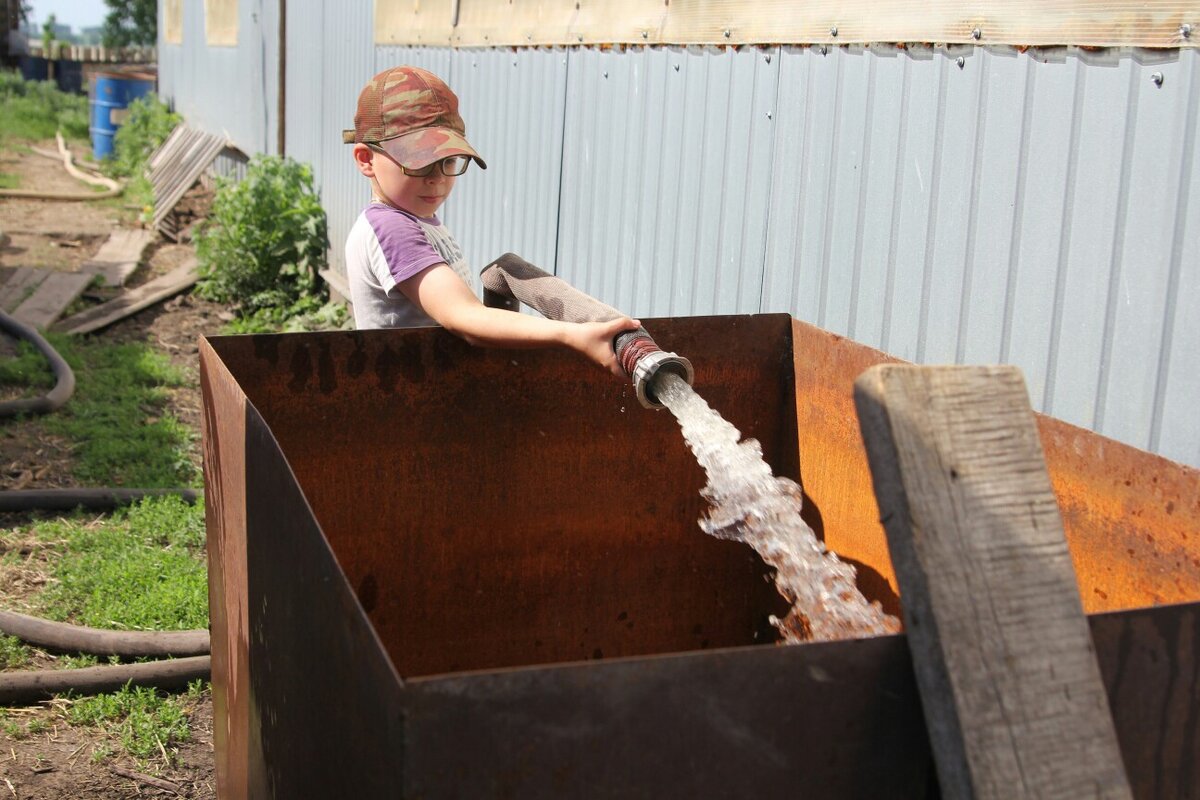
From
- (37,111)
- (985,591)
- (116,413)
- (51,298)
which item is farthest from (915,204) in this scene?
(37,111)

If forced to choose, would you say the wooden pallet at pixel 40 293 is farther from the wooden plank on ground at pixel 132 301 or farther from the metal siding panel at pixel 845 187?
the metal siding panel at pixel 845 187

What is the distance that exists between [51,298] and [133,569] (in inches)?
215

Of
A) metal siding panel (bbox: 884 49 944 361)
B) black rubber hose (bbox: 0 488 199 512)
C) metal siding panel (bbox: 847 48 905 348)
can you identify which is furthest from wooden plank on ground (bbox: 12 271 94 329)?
metal siding panel (bbox: 884 49 944 361)

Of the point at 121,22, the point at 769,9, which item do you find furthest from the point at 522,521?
the point at 121,22

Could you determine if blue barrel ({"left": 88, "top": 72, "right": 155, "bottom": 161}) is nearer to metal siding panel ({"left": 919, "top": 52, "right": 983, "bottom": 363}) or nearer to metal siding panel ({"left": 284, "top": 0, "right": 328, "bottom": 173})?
metal siding panel ({"left": 284, "top": 0, "right": 328, "bottom": 173})

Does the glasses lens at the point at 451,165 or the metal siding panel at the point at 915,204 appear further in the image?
the metal siding panel at the point at 915,204

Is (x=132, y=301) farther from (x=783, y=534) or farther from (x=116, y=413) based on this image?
(x=783, y=534)

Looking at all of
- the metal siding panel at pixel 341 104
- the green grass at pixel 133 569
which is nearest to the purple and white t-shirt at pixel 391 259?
the green grass at pixel 133 569

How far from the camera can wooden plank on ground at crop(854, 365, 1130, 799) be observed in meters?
1.33

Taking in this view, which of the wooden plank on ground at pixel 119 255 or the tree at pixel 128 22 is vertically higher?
the tree at pixel 128 22

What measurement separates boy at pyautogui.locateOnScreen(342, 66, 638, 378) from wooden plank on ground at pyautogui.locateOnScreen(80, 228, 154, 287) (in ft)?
26.4

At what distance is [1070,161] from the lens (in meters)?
2.73

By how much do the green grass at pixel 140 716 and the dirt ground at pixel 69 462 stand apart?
31mm

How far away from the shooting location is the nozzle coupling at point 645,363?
6.69ft
